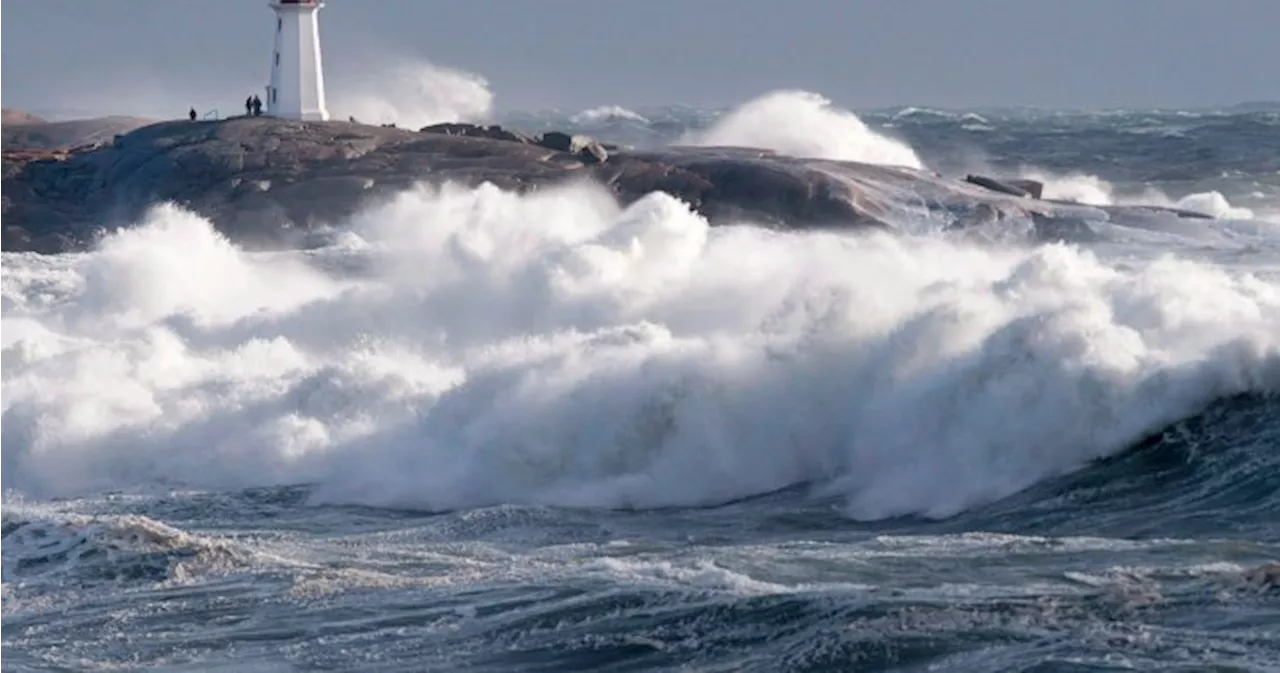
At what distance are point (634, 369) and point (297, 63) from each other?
73.5 feet

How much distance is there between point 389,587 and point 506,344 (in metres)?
12.0

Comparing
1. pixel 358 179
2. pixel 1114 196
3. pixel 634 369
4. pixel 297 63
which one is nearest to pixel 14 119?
pixel 297 63

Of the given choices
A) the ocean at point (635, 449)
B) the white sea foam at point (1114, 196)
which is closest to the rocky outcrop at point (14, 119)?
the ocean at point (635, 449)

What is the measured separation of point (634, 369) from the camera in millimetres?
23812

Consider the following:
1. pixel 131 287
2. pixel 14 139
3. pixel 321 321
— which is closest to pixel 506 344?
pixel 321 321

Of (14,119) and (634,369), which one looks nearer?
(634,369)

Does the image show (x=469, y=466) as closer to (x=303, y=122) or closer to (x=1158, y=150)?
(x=303, y=122)

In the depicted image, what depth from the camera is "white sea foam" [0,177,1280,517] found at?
20.5 meters

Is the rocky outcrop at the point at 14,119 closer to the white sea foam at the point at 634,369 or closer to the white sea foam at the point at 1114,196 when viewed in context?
the white sea foam at the point at 634,369

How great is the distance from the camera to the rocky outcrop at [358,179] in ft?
123

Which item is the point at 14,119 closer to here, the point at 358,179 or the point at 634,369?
the point at 358,179

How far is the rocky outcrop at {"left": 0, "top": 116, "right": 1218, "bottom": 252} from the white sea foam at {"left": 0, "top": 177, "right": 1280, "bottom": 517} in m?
2.69

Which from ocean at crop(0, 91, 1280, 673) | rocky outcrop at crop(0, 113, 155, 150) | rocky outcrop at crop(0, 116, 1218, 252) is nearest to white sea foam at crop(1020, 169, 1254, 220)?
rocky outcrop at crop(0, 116, 1218, 252)

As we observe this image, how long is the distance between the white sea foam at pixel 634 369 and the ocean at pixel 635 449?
0.05 m
